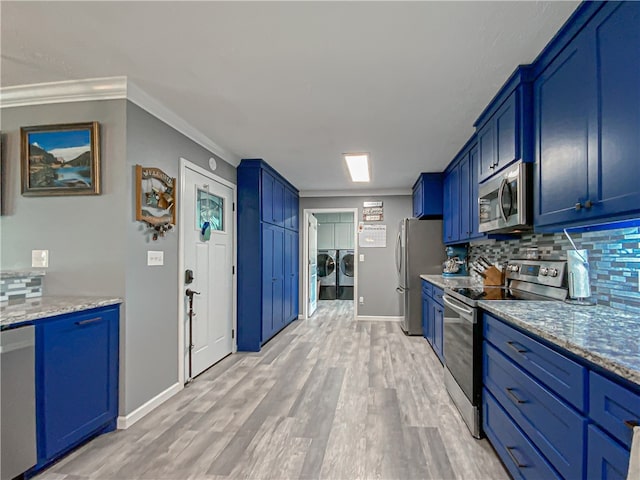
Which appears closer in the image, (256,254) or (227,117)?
(227,117)

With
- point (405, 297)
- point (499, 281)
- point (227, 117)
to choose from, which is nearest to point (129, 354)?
point (227, 117)

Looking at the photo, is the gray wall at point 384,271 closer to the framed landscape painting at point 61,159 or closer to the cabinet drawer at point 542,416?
the cabinet drawer at point 542,416

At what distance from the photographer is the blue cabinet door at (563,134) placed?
147 cm

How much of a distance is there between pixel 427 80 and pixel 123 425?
302 centimetres

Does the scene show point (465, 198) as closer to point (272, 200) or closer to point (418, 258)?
Answer: point (418, 258)

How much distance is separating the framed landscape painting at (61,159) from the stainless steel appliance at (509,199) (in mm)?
2731

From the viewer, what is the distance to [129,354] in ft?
7.17

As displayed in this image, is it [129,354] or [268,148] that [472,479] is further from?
[268,148]

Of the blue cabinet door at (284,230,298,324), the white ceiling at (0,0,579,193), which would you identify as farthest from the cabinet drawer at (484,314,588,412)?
the blue cabinet door at (284,230,298,324)

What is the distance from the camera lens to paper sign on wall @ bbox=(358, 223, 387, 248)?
19.0 feet

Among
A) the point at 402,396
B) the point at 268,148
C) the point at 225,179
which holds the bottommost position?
the point at 402,396

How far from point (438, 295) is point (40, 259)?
11.4 ft

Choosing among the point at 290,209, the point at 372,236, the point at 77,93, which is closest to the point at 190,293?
the point at 77,93

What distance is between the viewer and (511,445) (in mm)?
1599
